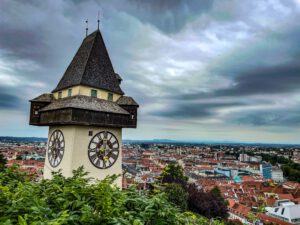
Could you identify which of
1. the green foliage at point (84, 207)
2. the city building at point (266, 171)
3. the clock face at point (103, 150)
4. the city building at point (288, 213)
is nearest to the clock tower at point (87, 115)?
the clock face at point (103, 150)

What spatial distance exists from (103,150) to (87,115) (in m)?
1.23

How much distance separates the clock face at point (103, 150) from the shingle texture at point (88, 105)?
76cm

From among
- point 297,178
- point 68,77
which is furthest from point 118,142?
point 297,178

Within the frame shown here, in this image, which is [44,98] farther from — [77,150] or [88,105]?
[77,150]

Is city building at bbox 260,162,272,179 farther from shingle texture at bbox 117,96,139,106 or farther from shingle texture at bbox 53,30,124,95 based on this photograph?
shingle texture at bbox 53,30,124,95

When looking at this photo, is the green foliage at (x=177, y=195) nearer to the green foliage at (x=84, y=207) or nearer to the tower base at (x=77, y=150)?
the tower base at (x=77, y=150)

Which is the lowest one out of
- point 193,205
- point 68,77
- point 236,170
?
point 236,170

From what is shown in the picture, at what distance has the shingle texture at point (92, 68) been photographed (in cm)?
779

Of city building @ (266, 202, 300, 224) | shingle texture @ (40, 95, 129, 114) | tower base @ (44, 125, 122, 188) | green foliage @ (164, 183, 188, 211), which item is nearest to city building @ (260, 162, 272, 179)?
city building @ (266, 202, 300, 224)

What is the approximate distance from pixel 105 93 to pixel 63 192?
609cm

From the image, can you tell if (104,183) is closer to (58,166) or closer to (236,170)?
(58,166)

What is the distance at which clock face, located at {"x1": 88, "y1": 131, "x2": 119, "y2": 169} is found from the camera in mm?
7207

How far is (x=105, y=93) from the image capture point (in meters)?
8.05

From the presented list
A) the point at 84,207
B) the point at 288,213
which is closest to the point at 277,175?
the point at 288,213
